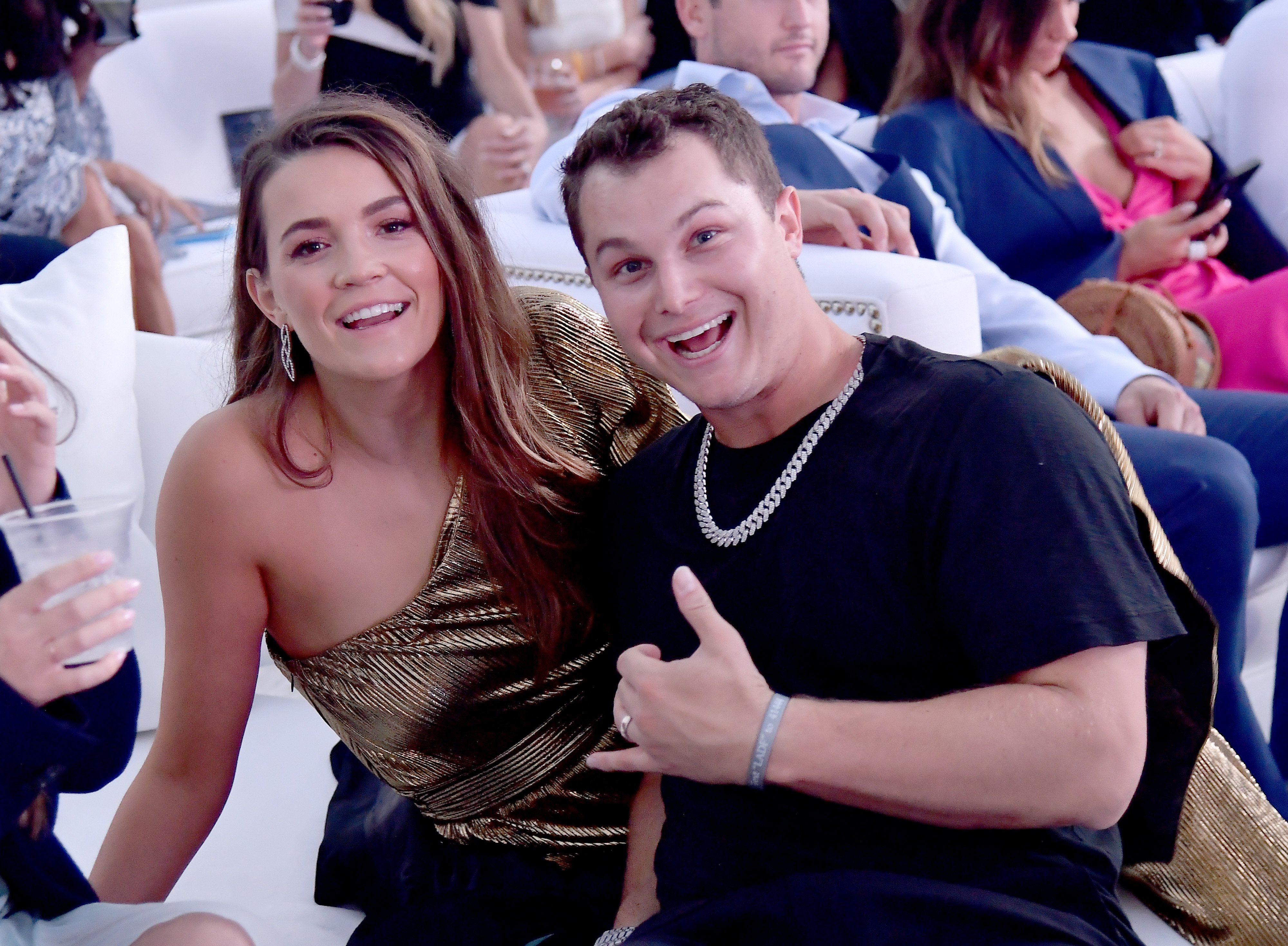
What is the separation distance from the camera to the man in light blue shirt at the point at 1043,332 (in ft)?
5.17

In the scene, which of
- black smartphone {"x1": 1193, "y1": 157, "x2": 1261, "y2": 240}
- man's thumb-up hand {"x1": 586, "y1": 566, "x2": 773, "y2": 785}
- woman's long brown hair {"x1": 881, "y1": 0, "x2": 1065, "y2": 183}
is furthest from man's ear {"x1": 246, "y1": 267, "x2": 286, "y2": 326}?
black smartphone {"x1": 1193, "y1": 157, "x2": 1261, "y2": 240}

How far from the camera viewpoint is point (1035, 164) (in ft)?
7.64

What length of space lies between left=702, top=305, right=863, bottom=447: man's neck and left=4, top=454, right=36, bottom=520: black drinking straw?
0.59 m

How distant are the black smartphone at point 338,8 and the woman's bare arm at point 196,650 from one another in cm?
203

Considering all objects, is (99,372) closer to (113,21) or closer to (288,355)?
(288,355)

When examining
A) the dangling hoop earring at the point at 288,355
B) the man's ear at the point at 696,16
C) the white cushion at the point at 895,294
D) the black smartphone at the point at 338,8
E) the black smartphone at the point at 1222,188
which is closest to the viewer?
the dangling hoop earring at the point at 288,355

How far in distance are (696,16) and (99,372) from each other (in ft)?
4.26

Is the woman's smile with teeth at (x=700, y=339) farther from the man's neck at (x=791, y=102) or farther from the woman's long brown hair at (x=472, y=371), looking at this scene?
the man's neck at (x=791, y=102)

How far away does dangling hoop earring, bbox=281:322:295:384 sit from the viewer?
1.33m

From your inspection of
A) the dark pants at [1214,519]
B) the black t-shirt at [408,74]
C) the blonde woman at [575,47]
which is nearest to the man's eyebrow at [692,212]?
the dark pants at [1214,519]

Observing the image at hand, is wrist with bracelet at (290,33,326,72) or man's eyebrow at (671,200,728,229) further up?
man's eyebrow at (671,200,728,229)

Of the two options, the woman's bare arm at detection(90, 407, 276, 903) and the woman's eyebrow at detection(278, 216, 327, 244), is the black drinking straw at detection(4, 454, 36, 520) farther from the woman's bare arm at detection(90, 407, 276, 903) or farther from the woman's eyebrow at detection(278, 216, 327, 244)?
the woman's eyebrow at detection(278, 216, 327, 244)

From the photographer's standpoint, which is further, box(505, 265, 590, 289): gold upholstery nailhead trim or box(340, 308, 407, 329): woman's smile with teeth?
box(505, 265, 590, 289): gold upholstery nailhead trim

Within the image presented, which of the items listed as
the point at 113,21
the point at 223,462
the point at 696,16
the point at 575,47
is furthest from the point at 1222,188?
the point at 113,21
